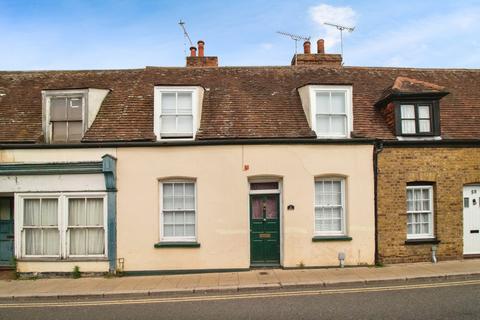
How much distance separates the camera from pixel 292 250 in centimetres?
1164

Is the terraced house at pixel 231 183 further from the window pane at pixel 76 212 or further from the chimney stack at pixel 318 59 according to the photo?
the chimney stack at pixel 318 59

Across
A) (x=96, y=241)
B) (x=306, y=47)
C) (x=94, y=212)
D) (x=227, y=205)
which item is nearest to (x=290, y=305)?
(x=227, y=205)

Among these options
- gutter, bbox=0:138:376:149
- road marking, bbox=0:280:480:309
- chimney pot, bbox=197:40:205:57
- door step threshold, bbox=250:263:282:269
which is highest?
chimney pot, bbox=197:40:205:57

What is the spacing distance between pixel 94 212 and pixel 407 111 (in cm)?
→ 1090

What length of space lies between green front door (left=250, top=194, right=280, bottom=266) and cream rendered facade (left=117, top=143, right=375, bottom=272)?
0.27 meters

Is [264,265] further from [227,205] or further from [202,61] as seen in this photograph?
[202,61]

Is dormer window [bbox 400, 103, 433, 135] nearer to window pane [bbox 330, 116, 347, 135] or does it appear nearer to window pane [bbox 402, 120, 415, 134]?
window pane [bbox 402, 120, 415, 134]

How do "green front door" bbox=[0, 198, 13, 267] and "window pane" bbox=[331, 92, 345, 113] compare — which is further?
"green front door" bbox=[0, 198, 13, 267]

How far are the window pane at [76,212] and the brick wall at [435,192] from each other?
947cm

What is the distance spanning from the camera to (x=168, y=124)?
12.2 m

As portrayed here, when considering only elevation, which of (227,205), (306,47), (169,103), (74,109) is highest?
(306,47)

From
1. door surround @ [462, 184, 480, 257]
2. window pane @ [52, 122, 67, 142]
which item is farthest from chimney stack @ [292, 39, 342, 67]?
window pane @ [52, 122, 67, 142]

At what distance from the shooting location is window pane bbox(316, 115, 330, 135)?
12.4 metres

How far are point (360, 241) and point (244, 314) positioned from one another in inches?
223
